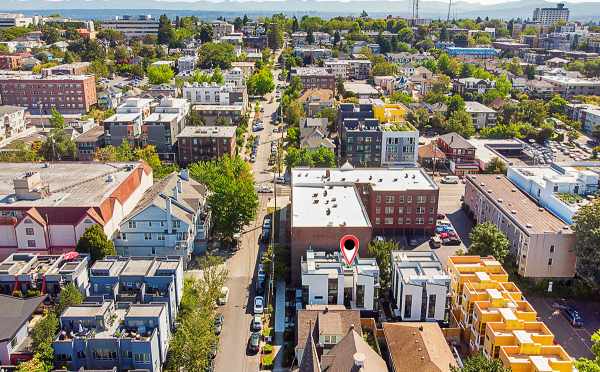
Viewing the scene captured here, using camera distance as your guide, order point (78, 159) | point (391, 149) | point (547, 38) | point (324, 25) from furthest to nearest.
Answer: point (324, 25) → point (547, 38) → point (78, 159) → point (391, 149)

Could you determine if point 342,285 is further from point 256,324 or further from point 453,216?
point 453,216

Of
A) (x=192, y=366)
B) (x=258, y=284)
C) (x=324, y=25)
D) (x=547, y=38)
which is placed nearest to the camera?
(x=192, y=366)

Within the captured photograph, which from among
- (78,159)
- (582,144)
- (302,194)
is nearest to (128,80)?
(78,159)

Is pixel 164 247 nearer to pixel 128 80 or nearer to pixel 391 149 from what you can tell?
pixel 391 149

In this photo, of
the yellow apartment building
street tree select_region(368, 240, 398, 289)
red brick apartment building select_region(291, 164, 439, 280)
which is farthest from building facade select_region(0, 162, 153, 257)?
the yellow apartment building

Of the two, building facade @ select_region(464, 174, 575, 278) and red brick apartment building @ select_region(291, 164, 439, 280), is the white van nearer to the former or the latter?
red brick apartment building @ select_region(291, 164, 439, 280)

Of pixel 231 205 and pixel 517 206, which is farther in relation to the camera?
pixel 517 206

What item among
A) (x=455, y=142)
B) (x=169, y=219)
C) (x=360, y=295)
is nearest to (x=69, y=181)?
(x=169, y=219)

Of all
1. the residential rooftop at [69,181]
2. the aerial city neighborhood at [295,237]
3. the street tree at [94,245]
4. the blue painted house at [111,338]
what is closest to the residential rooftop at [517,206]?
the aerial city neighborhood at [295,237]
